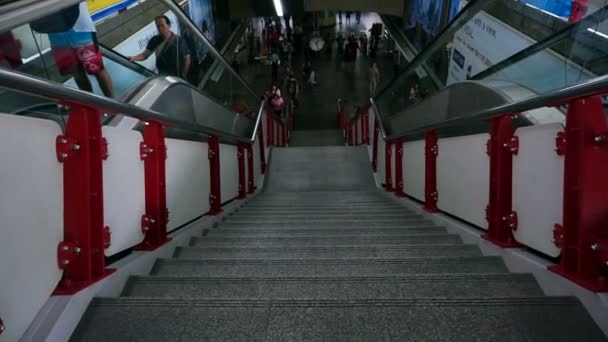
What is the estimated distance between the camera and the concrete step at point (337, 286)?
4.88ft

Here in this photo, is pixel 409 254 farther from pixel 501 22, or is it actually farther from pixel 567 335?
pixel 501 22

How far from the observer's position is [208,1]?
12.4 meters

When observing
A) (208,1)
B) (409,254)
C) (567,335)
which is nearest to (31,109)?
(409,254)

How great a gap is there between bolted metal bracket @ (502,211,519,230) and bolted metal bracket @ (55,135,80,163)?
1767mm

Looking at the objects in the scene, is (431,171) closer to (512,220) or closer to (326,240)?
(326,240)

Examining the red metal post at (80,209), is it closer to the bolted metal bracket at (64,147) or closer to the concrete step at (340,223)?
the bolted metal bracket at (64,147)

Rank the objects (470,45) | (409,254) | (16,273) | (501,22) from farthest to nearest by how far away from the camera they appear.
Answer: (470,45) < (501,22) < (409,254) < (16,273)

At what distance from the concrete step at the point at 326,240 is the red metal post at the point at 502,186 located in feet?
1.34

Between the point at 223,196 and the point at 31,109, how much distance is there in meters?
2.12

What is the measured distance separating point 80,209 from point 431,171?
2494 mm

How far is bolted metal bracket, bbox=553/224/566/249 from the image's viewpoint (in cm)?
146

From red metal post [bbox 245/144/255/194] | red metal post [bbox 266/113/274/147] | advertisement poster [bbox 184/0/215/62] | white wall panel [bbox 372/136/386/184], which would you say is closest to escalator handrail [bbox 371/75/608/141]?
red metal post [bbox 245/144/255/194]

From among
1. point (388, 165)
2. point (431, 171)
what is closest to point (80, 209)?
point (431, 171)

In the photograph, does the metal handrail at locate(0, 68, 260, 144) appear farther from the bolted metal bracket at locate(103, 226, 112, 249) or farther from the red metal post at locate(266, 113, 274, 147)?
the red metal post at locate(266, 113, 274, 147)
